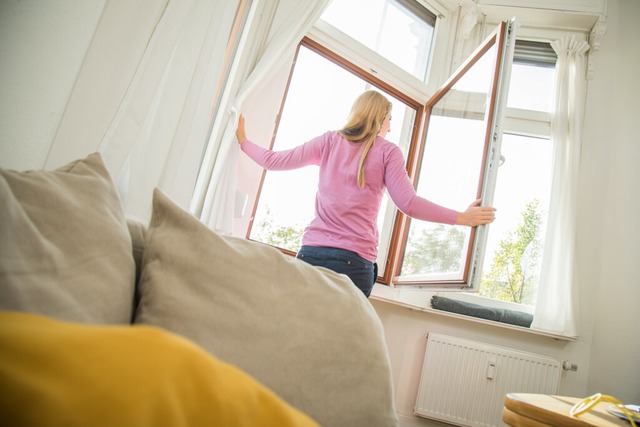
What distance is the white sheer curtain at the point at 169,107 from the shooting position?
107 cm

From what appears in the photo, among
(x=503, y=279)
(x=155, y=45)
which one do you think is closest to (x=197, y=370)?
(x=155, y=45)

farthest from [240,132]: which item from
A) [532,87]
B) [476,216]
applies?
[532,87]

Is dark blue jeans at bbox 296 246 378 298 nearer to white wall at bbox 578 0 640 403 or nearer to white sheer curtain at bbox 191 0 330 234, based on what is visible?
white sheer curtain at bbox 191 0 330 234

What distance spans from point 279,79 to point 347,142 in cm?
89

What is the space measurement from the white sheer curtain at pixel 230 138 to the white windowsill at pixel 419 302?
1.18 metres

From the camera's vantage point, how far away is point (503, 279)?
9.29 ft

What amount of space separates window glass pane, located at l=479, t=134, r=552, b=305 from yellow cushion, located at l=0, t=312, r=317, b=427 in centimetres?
290

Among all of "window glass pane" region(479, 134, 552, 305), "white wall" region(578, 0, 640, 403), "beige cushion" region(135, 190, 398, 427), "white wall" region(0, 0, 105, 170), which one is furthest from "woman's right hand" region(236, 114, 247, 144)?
"white wall" region(578, 0, 640, 403)

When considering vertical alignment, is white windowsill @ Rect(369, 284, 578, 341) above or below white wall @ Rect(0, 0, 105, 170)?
below

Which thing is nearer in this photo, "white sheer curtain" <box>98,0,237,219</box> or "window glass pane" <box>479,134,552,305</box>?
"white sheer curtain" <box>98,0,237,219</box>

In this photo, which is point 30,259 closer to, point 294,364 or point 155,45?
point 294,364

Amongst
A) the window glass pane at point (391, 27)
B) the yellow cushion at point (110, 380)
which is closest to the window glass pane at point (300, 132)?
the window glass pane at point (391, 27)

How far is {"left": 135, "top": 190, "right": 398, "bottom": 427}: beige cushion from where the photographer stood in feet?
1.79

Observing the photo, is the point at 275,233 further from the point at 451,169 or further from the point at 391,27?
the point at 391,27
